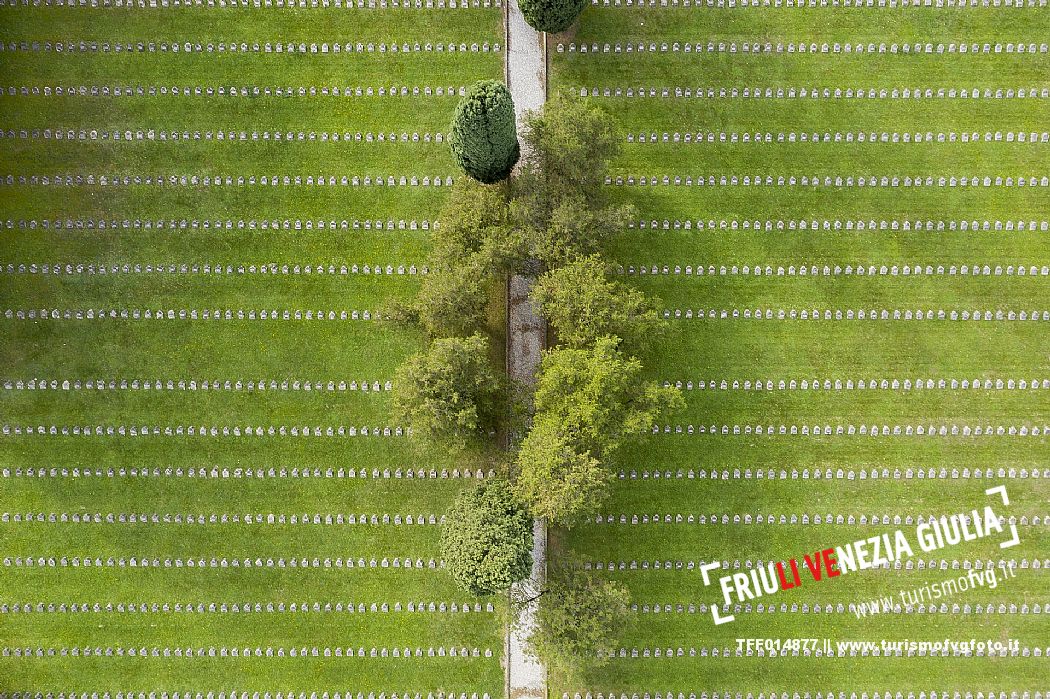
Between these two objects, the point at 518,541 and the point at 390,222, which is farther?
the point at 390,222

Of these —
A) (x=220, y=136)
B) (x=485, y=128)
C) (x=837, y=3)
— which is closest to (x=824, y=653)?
(x=485, y=128)

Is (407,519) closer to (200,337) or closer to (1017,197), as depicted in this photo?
(200,337)

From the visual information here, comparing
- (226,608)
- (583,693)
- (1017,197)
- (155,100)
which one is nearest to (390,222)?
(155,100)

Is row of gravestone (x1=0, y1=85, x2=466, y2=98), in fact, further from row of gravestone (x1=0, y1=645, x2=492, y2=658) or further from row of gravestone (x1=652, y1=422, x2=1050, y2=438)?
row of gravestone (x1=0, y1=645, x2=492, y2=658)

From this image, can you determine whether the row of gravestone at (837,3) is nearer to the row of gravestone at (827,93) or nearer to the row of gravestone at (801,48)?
the row of gravestone at (801,48)

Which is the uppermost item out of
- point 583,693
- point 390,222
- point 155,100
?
point 155,100

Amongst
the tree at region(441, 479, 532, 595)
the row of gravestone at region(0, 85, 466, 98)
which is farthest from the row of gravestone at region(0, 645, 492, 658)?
the row of gravestone at region(0, 85, 466, 98)
